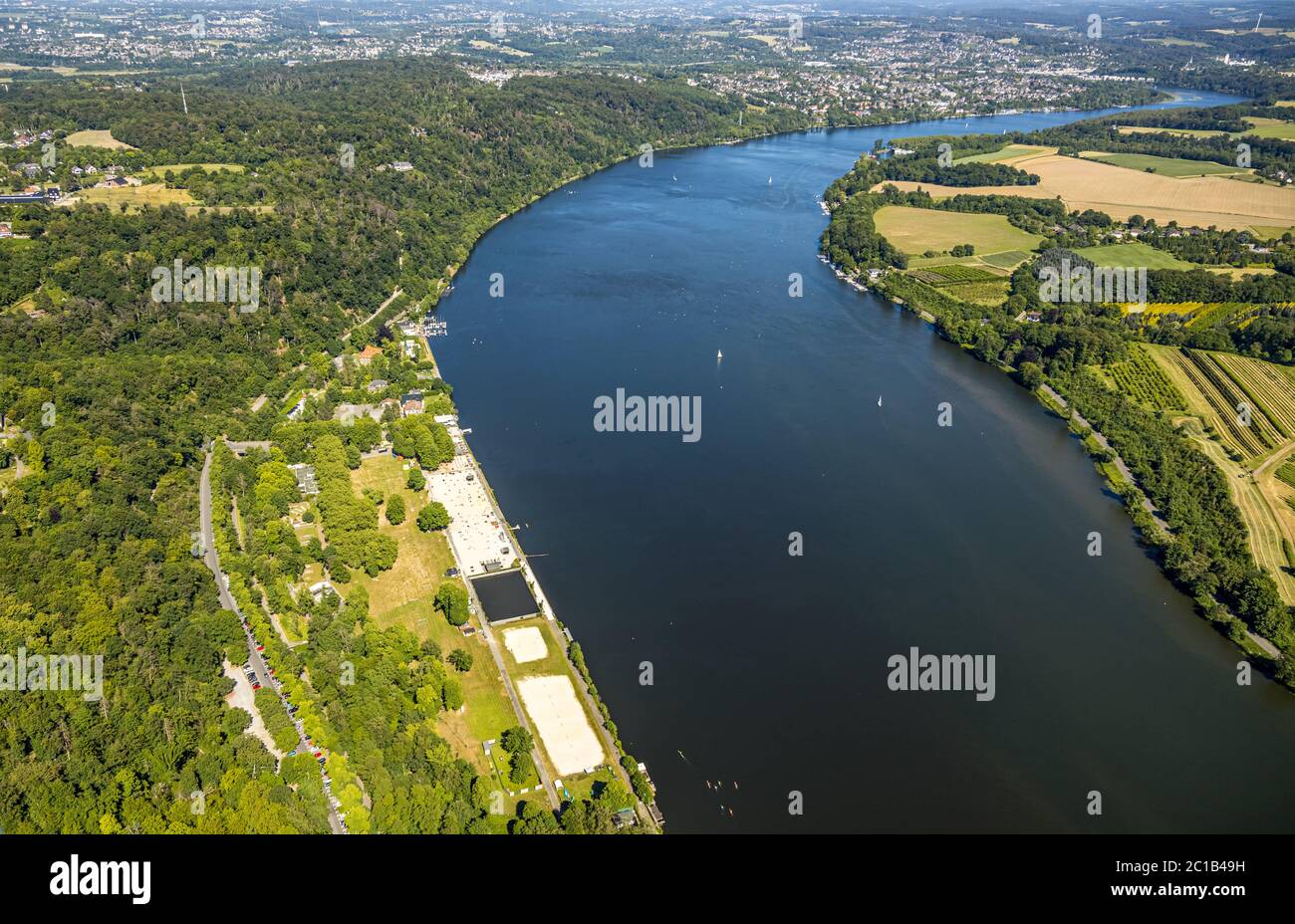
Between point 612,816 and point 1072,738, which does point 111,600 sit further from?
point 1072,738

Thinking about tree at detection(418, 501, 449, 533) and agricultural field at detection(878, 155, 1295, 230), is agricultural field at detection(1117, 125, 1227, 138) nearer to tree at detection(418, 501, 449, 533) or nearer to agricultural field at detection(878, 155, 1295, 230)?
agricultural field at detection(878, 155, 1295, 230)

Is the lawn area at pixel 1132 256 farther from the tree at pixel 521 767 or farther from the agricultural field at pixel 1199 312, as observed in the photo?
the tree at pixel 521 767

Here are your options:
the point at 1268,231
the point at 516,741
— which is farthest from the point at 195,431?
the point at 1268,231

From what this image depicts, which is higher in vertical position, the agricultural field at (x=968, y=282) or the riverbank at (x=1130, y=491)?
the agricultural field at (x=968, y=282)

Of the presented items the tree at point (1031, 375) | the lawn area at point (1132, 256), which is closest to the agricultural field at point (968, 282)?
the lawn area at point (1132, 256)

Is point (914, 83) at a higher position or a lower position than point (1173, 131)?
higher

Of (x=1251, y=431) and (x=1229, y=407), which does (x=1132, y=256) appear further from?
(x=1251, y=431)

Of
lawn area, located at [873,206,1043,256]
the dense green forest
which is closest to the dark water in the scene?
the dense green forest
